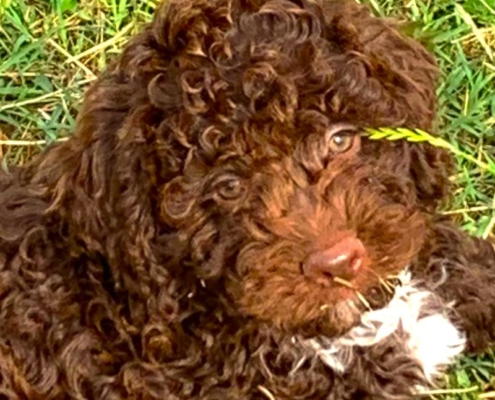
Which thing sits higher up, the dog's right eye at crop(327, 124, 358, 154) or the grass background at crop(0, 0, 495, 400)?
the dog's right eye at crop(327, 124, 358, 154)

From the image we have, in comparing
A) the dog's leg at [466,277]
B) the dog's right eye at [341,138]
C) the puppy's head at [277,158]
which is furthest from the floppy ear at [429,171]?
the dog's leg at [466,277]

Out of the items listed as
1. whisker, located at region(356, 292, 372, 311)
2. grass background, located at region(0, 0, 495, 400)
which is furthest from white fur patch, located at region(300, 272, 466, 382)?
grass background, located at region(0, 0, 495, 400)

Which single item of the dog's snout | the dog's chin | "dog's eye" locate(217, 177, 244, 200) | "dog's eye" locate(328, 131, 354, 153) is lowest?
the dog's chin

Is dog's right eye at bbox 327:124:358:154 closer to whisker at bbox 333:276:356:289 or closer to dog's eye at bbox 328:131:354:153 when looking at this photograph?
dog's eye at bbox 328:131:354:153

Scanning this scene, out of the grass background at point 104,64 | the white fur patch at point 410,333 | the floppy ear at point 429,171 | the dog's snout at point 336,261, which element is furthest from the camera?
the grass background at point 104,64

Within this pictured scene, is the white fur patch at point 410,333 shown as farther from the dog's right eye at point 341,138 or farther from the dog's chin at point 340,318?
the dog's right eye at point 341,138

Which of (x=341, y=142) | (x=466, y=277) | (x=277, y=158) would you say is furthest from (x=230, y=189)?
(x=466, y=277)

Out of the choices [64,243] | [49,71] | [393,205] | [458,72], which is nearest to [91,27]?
[49,71]
